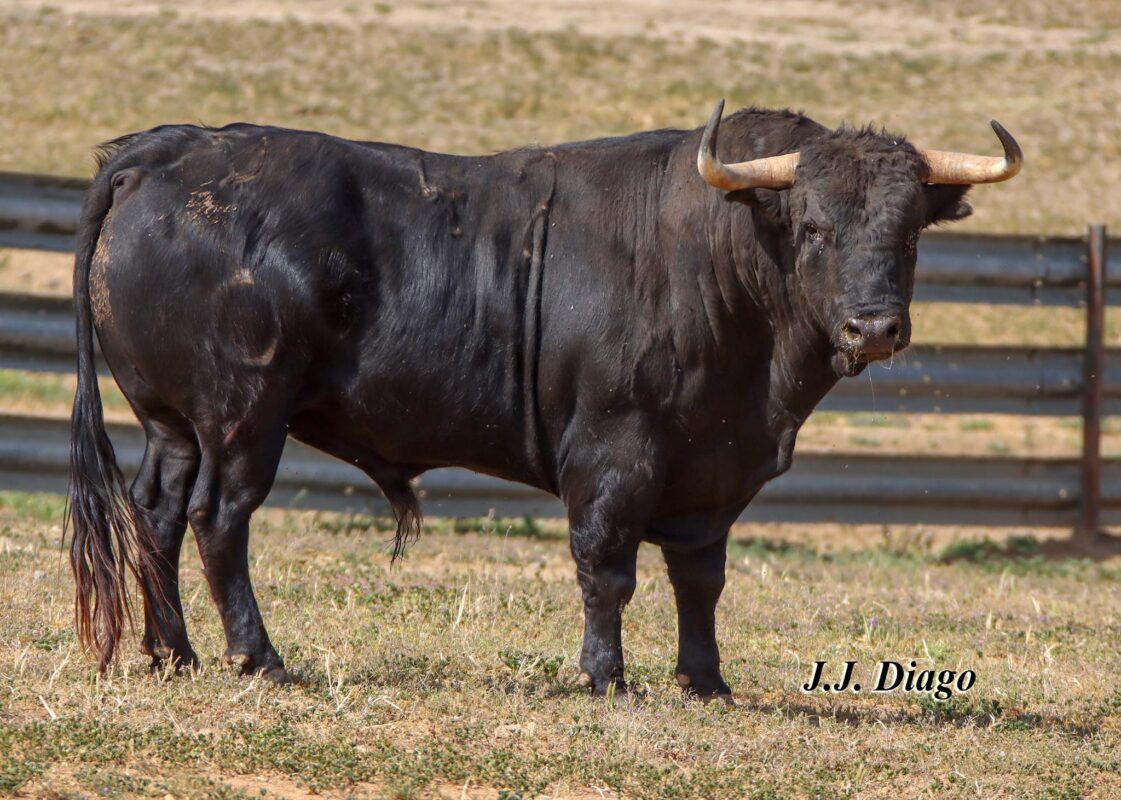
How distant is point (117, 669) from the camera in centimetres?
609

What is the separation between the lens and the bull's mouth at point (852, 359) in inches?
→ 218

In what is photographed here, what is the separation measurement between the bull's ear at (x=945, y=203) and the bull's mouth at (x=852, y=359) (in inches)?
25.6

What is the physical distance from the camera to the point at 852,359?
5672 mm

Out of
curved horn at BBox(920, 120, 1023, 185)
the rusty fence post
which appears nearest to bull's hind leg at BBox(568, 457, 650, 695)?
curved horn at BBox(920, 120, 1023, 185)

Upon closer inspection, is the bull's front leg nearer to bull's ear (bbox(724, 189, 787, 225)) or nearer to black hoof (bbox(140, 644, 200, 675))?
bull's ear (bbox(724, 189, 787, 225))

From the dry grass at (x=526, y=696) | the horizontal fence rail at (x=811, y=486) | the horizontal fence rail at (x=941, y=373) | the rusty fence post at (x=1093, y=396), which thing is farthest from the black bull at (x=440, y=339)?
the rusty fence post at (x=1093, y=396)

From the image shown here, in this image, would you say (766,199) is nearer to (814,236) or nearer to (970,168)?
(814,236)

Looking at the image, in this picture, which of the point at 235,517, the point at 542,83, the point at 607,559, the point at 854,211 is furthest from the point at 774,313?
the point at 542,83

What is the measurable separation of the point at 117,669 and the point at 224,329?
1.40 meters

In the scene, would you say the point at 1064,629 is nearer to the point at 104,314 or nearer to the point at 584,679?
the point at 584,679

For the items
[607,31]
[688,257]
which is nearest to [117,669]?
[688,257]
